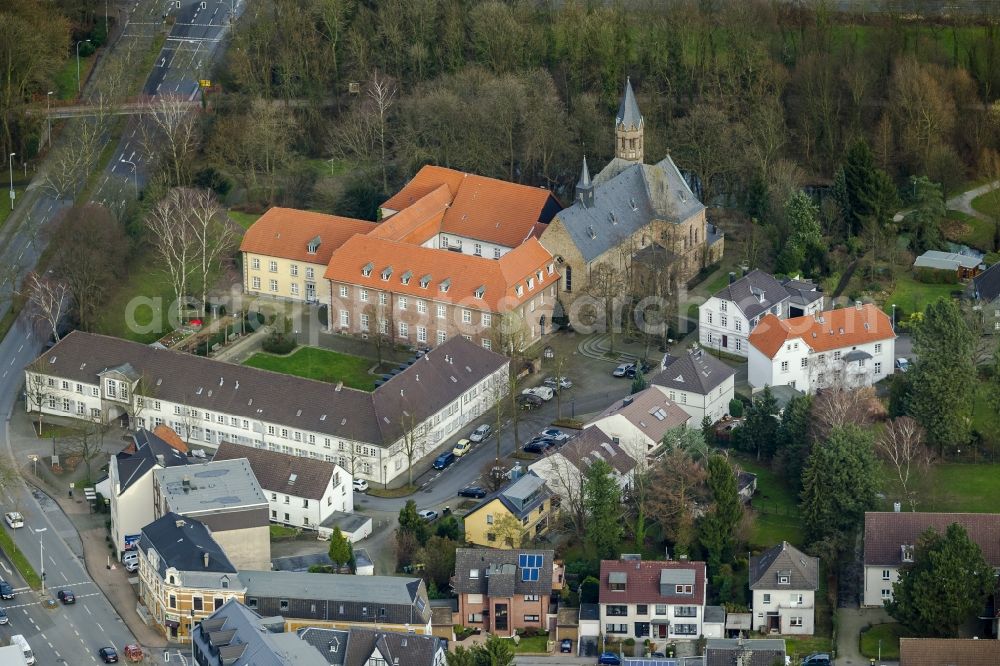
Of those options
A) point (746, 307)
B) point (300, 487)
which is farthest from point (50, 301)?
point (746, 307)

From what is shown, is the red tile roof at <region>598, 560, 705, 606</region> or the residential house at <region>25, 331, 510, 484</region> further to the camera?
the residential house at <region>25, 331, 510, 484</region>

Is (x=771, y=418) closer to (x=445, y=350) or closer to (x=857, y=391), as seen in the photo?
(x=857, y=391)

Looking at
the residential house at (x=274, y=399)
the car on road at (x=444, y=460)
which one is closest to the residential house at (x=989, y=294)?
the residential house at (x=274, y=399)

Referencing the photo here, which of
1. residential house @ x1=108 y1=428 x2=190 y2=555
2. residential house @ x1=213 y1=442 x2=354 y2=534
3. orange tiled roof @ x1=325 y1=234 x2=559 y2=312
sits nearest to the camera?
residential house @ x1=108 y1=428 x2=190 y2=555

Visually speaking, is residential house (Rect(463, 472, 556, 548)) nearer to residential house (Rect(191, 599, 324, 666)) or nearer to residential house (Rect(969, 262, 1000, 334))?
residential house (Rect(191, 599, 324, 666))

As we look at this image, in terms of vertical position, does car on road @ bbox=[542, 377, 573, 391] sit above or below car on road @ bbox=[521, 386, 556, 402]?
above

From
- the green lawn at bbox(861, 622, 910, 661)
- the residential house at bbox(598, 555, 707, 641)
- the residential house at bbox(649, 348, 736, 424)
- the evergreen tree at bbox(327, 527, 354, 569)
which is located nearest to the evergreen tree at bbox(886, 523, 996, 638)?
the green lawn at bbox(861, 622, 910, 661)

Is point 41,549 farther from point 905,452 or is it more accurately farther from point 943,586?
point 943,586
